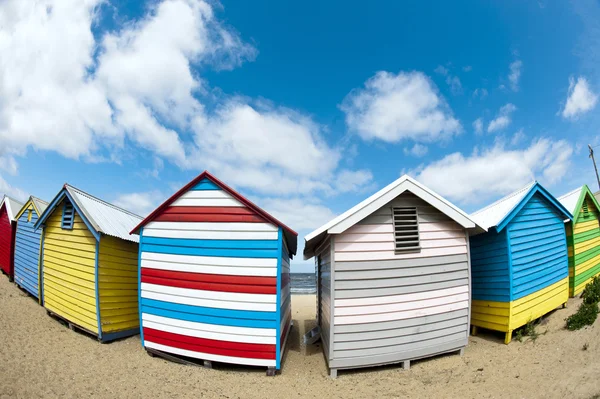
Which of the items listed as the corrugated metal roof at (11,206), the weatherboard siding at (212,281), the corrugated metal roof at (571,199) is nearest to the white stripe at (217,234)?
the weatherboard siding at (212,281)

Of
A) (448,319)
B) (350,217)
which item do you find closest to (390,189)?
(350,217)

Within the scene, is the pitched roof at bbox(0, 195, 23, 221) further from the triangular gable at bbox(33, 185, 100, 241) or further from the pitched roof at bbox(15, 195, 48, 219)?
the triangular gable at bbox(33, 185, 100, 241)

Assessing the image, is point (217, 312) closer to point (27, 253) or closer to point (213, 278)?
point (213, 278)

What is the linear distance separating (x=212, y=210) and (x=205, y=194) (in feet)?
1.71

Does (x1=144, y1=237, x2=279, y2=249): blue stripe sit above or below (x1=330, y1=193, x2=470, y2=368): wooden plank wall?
above

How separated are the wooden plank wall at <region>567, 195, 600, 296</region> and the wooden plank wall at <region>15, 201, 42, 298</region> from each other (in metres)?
22.4

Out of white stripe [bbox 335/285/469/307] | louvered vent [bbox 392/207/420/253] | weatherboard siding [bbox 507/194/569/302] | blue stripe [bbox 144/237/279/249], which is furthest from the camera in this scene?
weatherboard siding [bbox 507/194/569/302]

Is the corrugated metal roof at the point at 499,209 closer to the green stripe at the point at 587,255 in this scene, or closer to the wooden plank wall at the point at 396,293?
the wooden plank wall at the point at 396,293

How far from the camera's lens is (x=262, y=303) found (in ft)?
24.6

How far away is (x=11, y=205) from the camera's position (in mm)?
16969

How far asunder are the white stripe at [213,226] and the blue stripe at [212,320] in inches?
91.7

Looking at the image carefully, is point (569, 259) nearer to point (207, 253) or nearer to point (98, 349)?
point (207, 253)

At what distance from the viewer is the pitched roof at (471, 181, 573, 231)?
27.8ft

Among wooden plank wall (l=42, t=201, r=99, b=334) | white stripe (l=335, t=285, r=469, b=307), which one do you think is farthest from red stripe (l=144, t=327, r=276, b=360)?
wooden plank wall (l=42, t=201, r=99, b=334)
